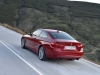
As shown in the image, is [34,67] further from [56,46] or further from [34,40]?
[34,40]

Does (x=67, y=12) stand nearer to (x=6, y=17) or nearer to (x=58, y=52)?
(x=6, y=17)

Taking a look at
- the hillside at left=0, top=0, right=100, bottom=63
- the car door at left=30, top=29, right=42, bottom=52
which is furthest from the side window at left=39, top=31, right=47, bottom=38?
the hillside at left=0, top=0, right=100, bottom=63

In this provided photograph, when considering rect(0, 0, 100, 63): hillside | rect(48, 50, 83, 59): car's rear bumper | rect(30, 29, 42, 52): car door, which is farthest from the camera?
rect(0, 0, 100, 63): hillside

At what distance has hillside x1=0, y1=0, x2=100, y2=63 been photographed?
61062 mm

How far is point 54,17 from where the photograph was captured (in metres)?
70.2

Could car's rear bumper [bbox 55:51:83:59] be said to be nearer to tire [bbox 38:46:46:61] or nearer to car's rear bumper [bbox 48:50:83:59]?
car's rear bumper [bbox 48:50:83:59]

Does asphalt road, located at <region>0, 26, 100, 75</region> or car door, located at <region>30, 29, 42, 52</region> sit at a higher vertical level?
car door, located at <region>30, 29, 42, 52</region>

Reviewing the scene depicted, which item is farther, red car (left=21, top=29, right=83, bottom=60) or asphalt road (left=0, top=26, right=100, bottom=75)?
red car (left=21, top=29, right=83, bottom=60)

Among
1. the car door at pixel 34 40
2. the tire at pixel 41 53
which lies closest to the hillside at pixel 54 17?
the car door at pixel 34 40

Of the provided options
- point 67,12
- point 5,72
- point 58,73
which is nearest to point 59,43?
point 58,73

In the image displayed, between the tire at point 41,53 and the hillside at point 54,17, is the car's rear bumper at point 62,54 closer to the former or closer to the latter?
the tire at point 41,53

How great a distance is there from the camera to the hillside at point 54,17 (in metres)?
61.1

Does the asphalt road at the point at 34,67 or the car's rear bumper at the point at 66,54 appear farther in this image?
the car's rear bumper at the point at 66,54

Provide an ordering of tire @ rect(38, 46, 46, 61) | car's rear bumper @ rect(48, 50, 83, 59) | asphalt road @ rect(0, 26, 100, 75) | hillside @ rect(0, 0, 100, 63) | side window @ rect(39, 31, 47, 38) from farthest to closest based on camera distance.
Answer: hillside @ rect(0, 0, 100, 63), side window @ rect(39, 31, 47, 38), tire @ rect(38, 46, 46, 61), car's rear bumper @ rect(48, 50, 83, 59), asphalt road @ rect(0, 26, 100, 75)
